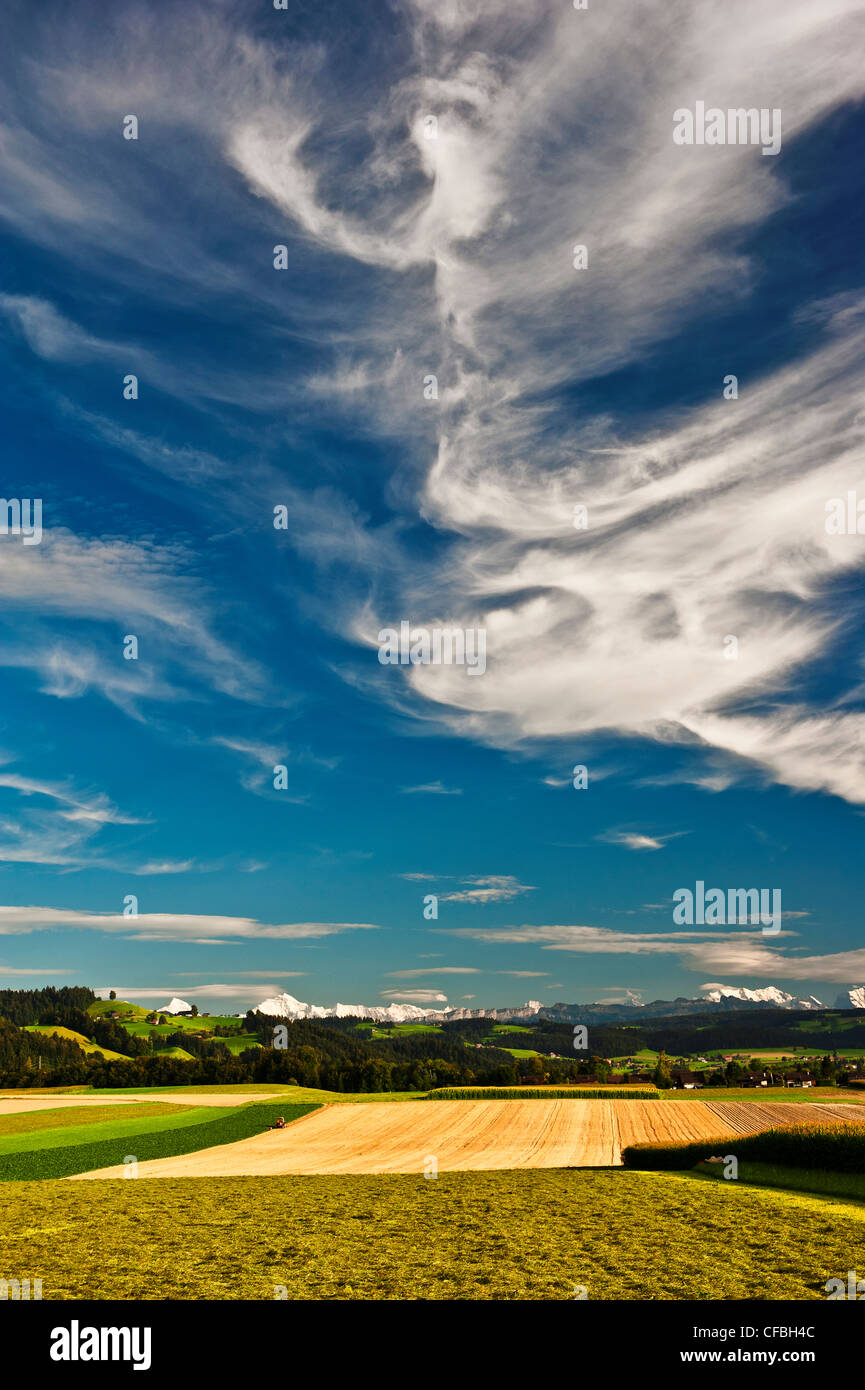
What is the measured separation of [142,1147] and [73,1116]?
4386 cm

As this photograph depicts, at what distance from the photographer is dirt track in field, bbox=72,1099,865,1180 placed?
190 ft

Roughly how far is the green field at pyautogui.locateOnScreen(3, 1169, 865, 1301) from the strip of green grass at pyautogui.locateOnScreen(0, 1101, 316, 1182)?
22.4 m

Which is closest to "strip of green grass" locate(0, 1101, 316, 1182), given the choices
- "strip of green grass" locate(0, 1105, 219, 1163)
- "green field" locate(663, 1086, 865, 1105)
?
"strip of green grass" locate(0, 1105, 219, 1163)

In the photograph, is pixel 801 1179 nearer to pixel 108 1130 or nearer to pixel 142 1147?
pixel 142 1147

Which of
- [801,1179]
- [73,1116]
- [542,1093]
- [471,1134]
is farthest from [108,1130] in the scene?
[801,1179]

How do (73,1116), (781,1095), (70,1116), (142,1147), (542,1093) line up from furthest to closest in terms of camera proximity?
(542,1093) → (781,1095) → (70,1116) → (73,1116) → (142,1147)

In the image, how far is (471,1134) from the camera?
80375 mm

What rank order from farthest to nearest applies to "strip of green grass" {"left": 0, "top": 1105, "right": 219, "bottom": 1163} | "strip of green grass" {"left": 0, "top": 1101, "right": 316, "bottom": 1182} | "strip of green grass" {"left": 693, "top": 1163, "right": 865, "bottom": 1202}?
"strip of green grass" {"left": 0, "top": 1105, "right": 219, "bottom": 1163} < "strip of green grass" {"left": 0, "top": 1101, "right": 316, "bottom": 1182} < "strip of green grass" {"left": 693, "top": 1163, "right": 865, "bottom": 1202}

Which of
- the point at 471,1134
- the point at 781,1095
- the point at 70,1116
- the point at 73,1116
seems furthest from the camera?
the point at 781,1095

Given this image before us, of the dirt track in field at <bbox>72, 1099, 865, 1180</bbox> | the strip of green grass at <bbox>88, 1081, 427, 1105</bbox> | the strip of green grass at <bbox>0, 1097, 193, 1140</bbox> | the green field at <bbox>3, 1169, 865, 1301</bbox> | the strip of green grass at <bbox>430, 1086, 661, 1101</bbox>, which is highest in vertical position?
the green field at <bbox>3, 1169, 865, 1301</bbox>

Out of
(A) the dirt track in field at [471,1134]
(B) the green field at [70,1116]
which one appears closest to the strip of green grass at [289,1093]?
(A) the dirt track in field at [471,1134]

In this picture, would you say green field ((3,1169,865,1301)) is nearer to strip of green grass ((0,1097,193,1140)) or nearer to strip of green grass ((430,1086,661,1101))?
strip of green grass ((0,1097,193,1140))
